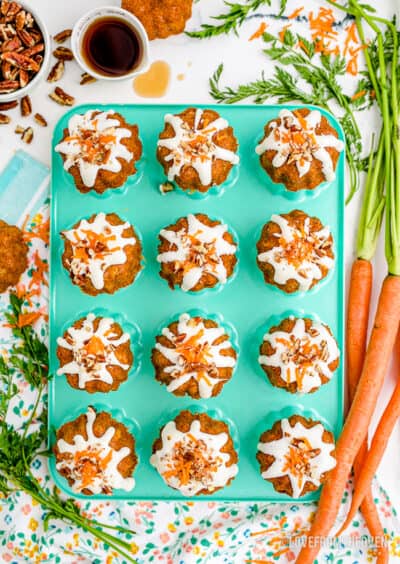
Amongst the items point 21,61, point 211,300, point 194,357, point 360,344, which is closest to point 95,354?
point 194,357

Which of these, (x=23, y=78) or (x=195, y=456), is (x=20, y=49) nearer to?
(x=23, y=78)

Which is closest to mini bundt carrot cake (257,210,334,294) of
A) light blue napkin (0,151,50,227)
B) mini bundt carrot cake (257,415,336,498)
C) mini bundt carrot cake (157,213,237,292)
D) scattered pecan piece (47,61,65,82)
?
mini bundt carrot cake (157,213,237,292)

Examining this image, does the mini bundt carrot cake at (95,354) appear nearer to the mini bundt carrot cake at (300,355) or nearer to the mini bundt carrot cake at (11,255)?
the mini bundt carrot cake at (11,255)

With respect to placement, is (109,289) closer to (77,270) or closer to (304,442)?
(77,270)

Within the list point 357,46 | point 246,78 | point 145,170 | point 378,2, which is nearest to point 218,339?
point 145,170

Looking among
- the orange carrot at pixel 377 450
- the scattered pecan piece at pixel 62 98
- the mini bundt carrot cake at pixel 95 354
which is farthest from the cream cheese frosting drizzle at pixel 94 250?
the orange carrot at pixel 377 450

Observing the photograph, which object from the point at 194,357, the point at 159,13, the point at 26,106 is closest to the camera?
the point at 194,357
